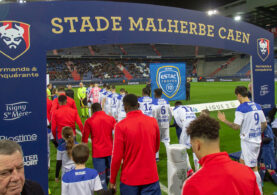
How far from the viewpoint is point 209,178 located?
65.9 inches

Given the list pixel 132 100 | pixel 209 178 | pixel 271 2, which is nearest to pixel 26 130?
pixel 132 100

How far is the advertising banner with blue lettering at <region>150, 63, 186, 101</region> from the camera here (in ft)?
22.4

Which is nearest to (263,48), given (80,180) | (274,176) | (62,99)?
(274,176)

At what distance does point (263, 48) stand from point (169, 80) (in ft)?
11.1

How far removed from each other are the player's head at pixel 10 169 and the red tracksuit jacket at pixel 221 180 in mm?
1171

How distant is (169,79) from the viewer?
276 inches

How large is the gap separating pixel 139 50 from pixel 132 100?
193ft

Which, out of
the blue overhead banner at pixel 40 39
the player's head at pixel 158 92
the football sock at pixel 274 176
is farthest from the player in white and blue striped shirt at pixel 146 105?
the football sock at pixel 274 176

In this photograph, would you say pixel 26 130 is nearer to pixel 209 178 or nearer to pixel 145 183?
pixel 145 183

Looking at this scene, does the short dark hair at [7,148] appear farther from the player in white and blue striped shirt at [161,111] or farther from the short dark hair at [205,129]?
the player in white and blue striped shirt at [161,111]

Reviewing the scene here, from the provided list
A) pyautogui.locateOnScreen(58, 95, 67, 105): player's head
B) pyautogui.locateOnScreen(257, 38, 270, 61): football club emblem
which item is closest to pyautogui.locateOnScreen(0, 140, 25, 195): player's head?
pyautogui.locateOnScreen(58, 95, 67, 105): player's head

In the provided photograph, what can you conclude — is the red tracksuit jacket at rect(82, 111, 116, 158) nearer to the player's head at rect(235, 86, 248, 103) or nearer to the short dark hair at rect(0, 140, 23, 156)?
the player's head at rect(235, 86, 248, 103)

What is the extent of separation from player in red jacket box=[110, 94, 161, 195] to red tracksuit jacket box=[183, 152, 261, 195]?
4.87ft

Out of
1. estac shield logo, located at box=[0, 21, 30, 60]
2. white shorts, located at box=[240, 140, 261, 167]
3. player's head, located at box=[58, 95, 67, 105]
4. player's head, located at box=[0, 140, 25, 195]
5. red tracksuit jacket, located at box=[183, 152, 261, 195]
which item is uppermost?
estac shield logo, located at box=[0, 21, 30, 60]
